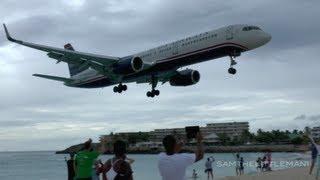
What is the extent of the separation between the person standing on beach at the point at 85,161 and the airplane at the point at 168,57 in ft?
79.3

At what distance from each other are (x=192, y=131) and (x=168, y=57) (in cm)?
3200

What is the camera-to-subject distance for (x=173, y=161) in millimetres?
7898

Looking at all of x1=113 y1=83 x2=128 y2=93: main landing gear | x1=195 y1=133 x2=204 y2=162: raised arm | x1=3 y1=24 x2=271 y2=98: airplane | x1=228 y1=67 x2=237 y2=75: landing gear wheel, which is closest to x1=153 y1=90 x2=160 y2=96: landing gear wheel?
x1=3 y1=24 x2=271 y2=98: airplane

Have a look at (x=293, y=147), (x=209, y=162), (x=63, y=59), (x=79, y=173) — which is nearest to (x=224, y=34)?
(x=209, y=162)

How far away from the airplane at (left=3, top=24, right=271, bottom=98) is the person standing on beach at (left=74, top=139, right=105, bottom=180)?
24175mm

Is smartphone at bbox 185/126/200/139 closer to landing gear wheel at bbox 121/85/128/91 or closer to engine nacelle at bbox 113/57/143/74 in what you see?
engine nacelle at bbox 113/57/143/74

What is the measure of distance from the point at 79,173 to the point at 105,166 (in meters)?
2.10

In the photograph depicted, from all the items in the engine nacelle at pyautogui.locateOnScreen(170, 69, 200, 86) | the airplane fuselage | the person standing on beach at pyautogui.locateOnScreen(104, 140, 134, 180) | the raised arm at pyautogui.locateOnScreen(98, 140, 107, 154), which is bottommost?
the person standing on beach at pyautogui.locateOnScreen(104, 140, 134, 180)

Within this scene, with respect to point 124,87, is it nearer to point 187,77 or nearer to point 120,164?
point 187,77

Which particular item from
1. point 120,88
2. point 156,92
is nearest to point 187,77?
point 156,92

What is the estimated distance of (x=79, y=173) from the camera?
1096 centimetres

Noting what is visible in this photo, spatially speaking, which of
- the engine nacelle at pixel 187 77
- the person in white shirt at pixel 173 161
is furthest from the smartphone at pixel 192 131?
the engine nacelle at pixel 187 77

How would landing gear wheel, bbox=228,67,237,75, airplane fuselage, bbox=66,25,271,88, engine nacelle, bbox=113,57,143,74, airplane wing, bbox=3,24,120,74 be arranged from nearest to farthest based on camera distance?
landing gear wheel, bbox=228,67,237,75 → airplane fuselage, bbox=66,25,271,88 → airplane wing, bbox=3,24,120,74 → engine nacelle, bbox=113,57,143,74

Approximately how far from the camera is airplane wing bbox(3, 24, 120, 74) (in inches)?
1512
